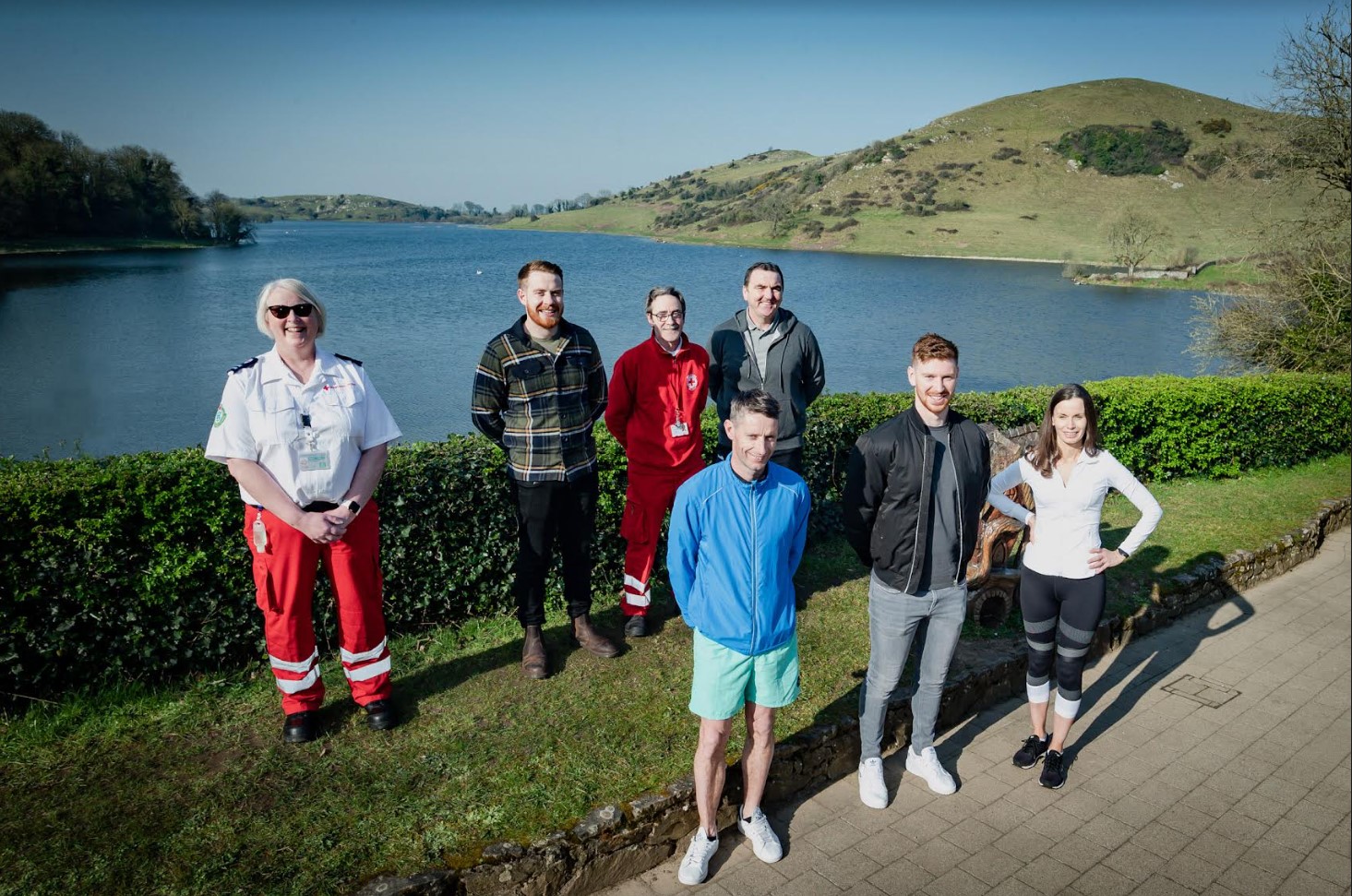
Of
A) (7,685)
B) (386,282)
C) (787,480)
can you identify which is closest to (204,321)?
(386,282)

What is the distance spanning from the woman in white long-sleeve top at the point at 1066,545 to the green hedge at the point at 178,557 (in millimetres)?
1268

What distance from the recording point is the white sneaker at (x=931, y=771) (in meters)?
4.22

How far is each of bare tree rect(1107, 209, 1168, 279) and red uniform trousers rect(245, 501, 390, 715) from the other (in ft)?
212

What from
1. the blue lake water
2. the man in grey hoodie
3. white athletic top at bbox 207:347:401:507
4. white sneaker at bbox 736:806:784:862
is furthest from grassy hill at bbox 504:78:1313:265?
white athletic top at bbox 207:347:401:507

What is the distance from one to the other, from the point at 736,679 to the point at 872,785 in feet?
4.13

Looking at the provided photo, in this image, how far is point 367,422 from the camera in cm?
407

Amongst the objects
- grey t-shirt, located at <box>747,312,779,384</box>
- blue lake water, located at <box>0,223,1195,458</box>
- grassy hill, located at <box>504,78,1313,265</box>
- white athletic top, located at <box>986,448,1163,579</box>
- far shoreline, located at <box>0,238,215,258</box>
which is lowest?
blue lake water, located at <box>0,223,1195,458</box>

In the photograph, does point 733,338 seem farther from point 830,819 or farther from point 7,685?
point 7,685

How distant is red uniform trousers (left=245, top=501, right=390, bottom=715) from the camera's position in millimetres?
3872

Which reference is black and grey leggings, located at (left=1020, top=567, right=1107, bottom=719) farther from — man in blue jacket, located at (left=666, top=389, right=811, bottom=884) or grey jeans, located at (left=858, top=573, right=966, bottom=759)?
man in blue jacket, located at (left=666, top=389, right=811, bottom=884)

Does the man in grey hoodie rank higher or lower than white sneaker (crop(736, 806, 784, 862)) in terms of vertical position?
higher

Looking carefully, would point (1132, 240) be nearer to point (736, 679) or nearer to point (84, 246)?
point (84, 246)

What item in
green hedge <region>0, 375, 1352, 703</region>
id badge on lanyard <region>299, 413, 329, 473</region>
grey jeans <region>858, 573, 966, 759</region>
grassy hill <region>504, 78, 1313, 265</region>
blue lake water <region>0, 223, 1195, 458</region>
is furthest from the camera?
grassy hill <region>504, 78, 1313, 265</region>

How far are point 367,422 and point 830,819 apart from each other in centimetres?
302
